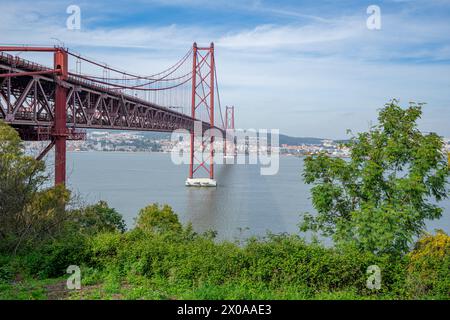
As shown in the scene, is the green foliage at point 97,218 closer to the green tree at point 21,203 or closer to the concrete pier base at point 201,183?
the green tree at point 21,203

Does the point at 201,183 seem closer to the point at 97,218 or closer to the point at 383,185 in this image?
the point at 97,218

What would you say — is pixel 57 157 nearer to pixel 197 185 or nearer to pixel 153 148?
pixel 197 185

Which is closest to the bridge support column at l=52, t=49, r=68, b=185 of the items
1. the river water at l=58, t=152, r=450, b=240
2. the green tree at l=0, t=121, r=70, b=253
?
the river water at l=58, t=152, r=450, b=240

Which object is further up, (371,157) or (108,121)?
(108,121)

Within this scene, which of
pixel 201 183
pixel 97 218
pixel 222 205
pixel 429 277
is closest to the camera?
pixel 429 277

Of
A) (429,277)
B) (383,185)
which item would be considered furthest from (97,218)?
(429,277)

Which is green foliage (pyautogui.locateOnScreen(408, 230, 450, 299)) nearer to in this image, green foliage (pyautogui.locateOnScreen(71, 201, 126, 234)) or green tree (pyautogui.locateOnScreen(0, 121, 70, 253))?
green tree (pyautogui.locateOnScreen(0, 121, 70, 253))

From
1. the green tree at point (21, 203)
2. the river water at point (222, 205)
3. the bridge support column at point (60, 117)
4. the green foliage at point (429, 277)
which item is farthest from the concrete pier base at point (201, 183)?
the green foliage at point (429, 277)
